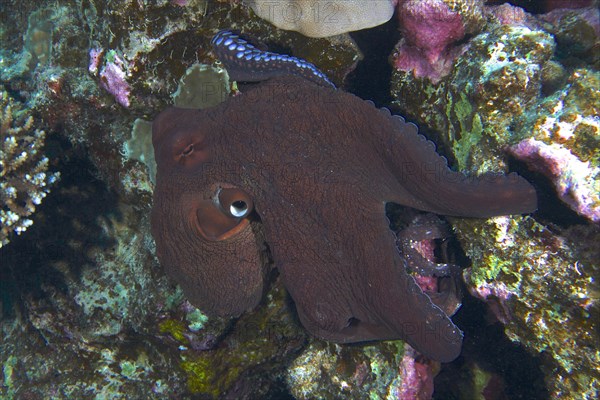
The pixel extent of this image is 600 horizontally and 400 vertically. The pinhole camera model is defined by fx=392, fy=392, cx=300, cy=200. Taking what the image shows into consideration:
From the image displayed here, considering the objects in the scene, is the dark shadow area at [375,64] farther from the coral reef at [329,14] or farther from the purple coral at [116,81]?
the purple coral at [116,81]

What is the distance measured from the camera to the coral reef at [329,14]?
3.30 meters

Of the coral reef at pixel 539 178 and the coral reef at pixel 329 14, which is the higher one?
the coral reef at pixel 329 14

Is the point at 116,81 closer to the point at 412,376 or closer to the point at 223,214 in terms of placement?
the point at 223,214

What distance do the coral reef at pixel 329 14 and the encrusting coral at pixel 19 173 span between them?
2519 mm

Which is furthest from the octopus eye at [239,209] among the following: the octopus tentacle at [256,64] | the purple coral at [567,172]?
the purple coral at [567,172]

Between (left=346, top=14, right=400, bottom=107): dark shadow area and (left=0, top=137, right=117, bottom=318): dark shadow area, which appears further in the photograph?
(left=0, top=137, right=117, bottom=318): dark shadow area

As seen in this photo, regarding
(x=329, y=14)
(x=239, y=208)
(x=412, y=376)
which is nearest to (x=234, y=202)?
(x=239, y=208)

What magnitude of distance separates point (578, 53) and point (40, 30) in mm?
5760

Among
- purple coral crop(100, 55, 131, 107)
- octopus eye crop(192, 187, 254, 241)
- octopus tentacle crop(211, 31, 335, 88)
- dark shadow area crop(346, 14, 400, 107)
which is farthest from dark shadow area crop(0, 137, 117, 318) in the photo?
dark shadow area crop(346, 14, 400, 107)

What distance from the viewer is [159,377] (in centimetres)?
423

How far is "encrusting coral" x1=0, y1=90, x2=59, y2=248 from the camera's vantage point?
3559mm

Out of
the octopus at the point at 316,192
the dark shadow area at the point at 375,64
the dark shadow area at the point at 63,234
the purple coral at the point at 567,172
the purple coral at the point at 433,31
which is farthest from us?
the dark shadow area at the point at 63,234

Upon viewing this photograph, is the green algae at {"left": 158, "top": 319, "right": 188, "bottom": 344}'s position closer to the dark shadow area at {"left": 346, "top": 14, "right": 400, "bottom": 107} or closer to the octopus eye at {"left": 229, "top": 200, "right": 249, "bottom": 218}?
the octopus eye at {"left": 229, "top": 200, "right": 249, "bottom": 218}

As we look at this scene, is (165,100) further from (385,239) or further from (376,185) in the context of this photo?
(385,239)
